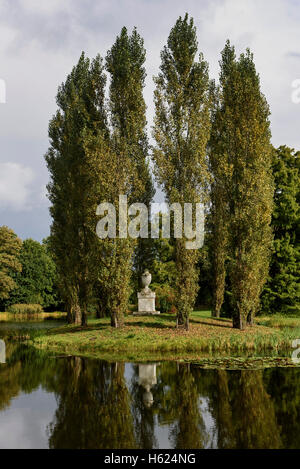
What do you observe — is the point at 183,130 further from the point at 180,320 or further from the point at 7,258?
the point at 7,258

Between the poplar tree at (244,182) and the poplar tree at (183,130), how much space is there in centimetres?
255

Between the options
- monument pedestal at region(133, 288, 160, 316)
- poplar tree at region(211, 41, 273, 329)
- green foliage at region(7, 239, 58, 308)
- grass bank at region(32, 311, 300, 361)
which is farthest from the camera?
green foliage at region(7, 239, 58, 308)

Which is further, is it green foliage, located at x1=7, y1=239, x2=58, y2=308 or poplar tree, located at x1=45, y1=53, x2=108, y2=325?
green foliage, located at x1=7, y1=239, x2=58, y2=308

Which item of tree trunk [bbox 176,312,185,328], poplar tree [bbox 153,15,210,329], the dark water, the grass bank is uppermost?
poplar tree [bbox 153,15,210,329]

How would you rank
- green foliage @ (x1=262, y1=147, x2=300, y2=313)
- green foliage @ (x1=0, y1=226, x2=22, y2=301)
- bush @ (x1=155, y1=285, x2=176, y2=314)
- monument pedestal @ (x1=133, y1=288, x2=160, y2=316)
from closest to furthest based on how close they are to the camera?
1. monument pedestal @ (x1=133, y1=288, x2=160, y2=316)
2. green foliage @ (x1=262, y1=147, x2=300, y2=313)
3. bush @ (x1=155, y1=285, x2=176, y2=314)
4. green foliage @ (x1=0, y1=226, x2=22, y2=301)

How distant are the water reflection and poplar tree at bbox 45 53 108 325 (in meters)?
9.35

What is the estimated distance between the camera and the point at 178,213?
19.9 m

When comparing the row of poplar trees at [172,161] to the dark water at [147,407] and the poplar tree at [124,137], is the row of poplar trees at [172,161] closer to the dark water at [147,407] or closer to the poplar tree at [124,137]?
the poplar tree at [124,137]

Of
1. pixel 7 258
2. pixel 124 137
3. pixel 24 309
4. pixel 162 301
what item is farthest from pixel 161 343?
pixel 24 309

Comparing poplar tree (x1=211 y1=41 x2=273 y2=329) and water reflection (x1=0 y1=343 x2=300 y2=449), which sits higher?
poplar tree (x1=211 y1=41 x2=273 y2=329)

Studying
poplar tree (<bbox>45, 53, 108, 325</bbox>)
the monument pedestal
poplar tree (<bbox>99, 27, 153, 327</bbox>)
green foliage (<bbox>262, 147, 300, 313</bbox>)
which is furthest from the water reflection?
green foliage (<bbox>262, 147, 300, 313</bbox>)

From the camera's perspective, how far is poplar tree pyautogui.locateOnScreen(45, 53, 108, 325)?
72.8 ft

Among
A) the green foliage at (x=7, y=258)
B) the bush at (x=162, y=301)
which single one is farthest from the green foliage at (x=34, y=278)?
the bush at (x=162, y=301)

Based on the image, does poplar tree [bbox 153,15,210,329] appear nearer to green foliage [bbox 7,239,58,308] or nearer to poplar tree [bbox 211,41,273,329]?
poplar tree [bbox 211,41,273,329]
